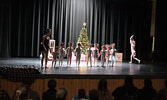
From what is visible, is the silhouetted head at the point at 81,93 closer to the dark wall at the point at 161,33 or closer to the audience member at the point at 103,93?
the audience member at the point at 103,93

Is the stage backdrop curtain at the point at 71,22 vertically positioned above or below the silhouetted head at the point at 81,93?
above

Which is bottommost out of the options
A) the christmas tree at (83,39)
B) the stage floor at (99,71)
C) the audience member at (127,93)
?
the stage floor at (99,71)

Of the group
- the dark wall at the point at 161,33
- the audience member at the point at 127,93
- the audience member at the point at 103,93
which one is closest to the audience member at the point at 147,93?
the audience member at the point at 127,93

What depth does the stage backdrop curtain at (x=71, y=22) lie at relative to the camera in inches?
489

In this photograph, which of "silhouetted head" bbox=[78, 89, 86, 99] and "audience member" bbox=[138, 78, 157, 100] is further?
"audience member" bbox=[138, 78, 157, 100]

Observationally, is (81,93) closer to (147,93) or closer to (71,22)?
(147,93)

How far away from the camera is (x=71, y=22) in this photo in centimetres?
1344

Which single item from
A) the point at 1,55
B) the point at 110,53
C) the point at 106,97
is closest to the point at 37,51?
the point at 1,55

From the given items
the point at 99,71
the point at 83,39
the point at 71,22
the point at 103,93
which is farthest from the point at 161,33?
the point at 103,93

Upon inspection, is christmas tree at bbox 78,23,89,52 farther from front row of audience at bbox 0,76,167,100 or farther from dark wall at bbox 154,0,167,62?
front row of audience at bbox 0,76,167,100

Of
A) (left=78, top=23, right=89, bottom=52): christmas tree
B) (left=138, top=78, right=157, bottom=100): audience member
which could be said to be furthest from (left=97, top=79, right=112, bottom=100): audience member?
(left=78, top=23, right=89, bottom=52): christmas tree

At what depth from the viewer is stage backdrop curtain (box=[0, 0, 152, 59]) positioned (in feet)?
40.8

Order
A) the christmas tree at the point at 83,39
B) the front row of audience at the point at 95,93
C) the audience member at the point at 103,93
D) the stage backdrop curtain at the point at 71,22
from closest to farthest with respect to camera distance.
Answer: the front row of audience at the point at 95,93 < the audience member at the point at 103,93 < the christmas tree at the point at 83,39 < the stage backdrop curtain at the point at 71,22

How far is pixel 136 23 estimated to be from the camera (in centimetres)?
1409
